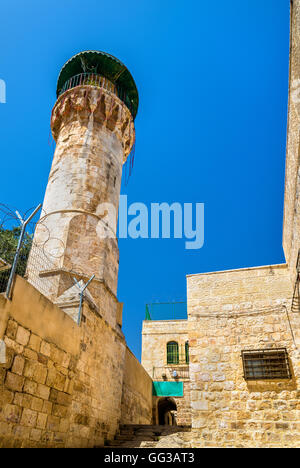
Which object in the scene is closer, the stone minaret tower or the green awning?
the stone minaret tower

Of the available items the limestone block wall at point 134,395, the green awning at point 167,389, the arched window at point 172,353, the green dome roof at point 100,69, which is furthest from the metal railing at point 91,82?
the green awning at point 167,389

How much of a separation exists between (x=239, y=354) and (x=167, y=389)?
9621mm

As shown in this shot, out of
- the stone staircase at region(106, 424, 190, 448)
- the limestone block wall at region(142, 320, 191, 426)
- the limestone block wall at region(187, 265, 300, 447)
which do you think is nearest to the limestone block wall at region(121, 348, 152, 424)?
the stone staircase at region(106, 424, 190, 448)

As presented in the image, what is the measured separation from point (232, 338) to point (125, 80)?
11.5 meters

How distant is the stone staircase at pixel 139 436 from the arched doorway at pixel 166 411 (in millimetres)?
7933

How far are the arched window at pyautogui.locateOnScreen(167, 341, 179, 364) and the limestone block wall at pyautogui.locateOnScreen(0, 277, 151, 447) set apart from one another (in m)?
9.19

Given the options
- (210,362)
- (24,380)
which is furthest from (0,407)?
(210,362)

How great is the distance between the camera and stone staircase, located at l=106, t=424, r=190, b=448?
6.59 m

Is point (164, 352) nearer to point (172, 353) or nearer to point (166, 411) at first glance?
point (172, 353)

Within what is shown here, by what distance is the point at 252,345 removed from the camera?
20.2 feet

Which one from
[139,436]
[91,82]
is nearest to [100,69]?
[91,82]

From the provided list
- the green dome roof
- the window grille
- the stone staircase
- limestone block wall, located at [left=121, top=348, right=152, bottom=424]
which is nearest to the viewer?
the window grille

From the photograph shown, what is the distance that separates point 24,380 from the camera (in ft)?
14.4

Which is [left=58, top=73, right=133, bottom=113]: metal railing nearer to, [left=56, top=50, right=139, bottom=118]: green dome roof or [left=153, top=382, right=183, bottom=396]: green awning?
[left=56, top=50, right=139, bottom=118]: green dome roof
